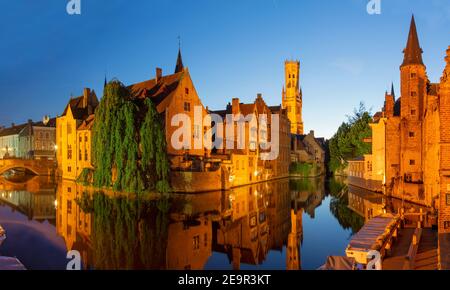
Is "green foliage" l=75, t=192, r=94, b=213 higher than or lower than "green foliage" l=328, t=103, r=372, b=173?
lower

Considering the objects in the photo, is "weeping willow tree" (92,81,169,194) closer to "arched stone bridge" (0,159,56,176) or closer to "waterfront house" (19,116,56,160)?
"arched stone bridge" (0,159,56,176)

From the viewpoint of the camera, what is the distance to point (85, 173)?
41.0 m

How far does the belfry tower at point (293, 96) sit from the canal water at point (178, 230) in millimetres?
91440

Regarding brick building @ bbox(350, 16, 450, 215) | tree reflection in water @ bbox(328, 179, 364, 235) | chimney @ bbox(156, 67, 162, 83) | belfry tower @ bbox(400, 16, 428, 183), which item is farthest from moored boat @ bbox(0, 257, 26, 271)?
chimney @ bbox(156, 67, 162, 83)

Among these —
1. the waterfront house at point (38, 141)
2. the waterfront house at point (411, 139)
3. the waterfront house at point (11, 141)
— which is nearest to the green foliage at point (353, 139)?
the waterfront house at point (411, 139)

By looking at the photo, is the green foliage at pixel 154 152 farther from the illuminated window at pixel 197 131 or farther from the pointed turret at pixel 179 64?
the pointed turret at pixel 179 64

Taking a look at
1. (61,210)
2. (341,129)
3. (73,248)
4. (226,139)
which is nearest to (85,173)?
(61,210)

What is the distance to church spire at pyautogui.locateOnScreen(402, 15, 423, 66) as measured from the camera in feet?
119

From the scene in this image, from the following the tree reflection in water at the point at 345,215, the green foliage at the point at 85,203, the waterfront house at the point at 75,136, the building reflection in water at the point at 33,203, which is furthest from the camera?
the waterfront house at the point at 75,136

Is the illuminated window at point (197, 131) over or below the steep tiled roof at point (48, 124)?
below

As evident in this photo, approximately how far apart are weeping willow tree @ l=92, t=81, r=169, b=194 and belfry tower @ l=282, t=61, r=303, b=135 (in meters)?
92.6

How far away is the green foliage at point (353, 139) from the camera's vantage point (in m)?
57.4

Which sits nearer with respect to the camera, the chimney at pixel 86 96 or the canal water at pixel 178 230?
the canal water at pixel 178 230

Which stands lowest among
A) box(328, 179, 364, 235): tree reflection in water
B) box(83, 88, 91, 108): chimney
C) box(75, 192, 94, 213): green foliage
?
box(328, 179, 364, 235): tree reflection in water
